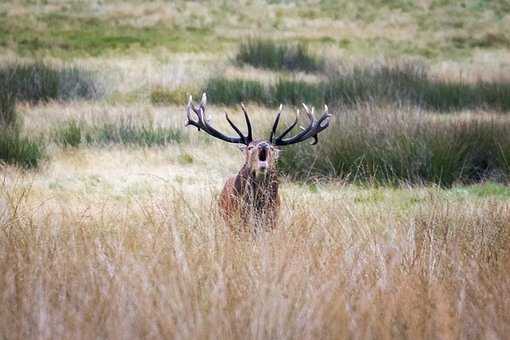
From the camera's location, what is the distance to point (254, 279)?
4.30 m

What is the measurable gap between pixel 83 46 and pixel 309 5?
59.0 feet

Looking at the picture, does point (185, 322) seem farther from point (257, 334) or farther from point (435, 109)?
point (435, 109)

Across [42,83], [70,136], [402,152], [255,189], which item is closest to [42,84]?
[42,83]

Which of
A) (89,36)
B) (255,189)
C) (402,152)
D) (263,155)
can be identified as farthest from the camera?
(89,36)

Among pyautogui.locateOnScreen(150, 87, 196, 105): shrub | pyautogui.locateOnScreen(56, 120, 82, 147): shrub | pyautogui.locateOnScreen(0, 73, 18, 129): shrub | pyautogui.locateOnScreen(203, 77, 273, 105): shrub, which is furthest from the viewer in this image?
pyautogui.locateOnScreen(150, 87, 196, 105): shrub

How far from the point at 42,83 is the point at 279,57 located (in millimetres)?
7593

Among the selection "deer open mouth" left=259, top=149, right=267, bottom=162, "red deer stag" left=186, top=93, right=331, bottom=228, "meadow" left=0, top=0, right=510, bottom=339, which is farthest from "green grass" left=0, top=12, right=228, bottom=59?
"deer open mouth" left=259, top=149, right=267, bottom=162

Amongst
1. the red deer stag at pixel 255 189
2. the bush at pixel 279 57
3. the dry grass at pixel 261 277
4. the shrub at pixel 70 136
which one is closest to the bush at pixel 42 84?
the shrub at pixel 70 136

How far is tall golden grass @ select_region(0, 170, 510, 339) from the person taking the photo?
12.7ft

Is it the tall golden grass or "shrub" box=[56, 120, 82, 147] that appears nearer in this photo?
the tall golden grass

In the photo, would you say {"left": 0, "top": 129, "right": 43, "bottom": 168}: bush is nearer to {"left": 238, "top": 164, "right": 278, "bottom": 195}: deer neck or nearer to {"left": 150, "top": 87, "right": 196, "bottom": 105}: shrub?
{"left": 238, "top": 164, "right": 278, "bottom": 195}: deer neck

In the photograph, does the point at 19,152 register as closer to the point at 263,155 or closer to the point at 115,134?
the point at 115,134

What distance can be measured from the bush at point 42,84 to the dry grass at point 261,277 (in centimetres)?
1240

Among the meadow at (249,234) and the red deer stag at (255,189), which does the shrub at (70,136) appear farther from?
the red deer stag at (255,189)
